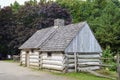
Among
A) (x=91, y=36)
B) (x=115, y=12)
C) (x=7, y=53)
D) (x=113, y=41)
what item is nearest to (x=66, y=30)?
(x=91, y=36)

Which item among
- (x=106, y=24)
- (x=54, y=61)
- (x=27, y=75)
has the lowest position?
(x=27, y=75)

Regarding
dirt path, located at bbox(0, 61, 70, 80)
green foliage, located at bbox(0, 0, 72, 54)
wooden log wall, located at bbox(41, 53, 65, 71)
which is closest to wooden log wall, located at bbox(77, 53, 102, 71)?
wooden log wall, located at bbox(41, 53, 65, 71)

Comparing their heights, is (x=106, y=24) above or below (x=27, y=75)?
above

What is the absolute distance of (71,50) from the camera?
26.2 meters

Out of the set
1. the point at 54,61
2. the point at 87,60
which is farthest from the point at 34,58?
the point at 87,60

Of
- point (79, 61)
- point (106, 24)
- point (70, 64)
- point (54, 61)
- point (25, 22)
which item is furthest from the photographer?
point (25, 22)

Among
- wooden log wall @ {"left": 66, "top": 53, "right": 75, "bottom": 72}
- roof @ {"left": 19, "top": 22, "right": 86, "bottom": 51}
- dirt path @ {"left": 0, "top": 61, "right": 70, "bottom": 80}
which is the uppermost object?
roof @ {"left": 19, "top": 22, "right": 86, "bottom": 51}

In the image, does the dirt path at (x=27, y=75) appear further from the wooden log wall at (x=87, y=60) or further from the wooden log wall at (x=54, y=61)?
the wooden log wall at (x=87, y=60)

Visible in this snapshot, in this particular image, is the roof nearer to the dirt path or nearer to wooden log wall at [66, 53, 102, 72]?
wooden log wall at [66, 53, 102, 72]

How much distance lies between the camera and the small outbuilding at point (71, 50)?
25859 millimetres

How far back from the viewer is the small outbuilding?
84.8 feet

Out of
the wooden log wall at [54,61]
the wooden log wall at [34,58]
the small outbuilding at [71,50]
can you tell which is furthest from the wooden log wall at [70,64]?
the wooden log wall at [34,58]

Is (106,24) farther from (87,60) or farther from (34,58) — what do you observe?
(87,60)

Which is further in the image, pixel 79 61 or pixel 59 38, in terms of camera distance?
pixel 59 38
